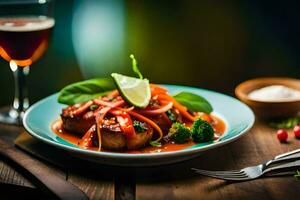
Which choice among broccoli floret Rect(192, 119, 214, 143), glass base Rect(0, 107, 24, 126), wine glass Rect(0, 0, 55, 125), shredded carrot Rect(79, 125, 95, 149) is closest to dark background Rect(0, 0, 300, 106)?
glass base Rect(0, 107, 24, 126)

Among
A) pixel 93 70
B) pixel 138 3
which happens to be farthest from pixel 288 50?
pixel 93 70

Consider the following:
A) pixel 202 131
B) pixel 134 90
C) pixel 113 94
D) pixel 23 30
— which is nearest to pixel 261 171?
pixel 202 131

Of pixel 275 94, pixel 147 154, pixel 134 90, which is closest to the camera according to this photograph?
pixel 147 154

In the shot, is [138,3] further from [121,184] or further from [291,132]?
[121,184]

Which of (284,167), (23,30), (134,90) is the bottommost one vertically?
(284,167)

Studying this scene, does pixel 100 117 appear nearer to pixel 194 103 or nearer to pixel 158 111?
pixel 158 111

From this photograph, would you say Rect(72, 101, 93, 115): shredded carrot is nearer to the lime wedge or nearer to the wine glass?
the lime wedge

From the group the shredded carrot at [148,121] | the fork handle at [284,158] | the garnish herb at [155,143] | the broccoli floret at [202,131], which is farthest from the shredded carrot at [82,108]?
the fork handle at [284,158]
